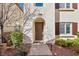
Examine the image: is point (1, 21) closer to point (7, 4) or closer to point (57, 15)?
point (7, 4)

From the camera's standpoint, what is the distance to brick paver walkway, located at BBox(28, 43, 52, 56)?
228 inches

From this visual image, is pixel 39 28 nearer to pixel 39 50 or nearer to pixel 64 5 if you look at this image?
pixel 39 50

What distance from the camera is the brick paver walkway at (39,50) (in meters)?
5.79

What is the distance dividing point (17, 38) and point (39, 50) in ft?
1.10

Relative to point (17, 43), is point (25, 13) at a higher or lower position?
higher

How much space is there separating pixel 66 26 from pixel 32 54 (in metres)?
0.60

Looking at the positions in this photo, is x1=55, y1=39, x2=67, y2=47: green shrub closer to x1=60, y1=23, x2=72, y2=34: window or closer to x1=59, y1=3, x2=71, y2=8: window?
x1=60, y1=23, x2=72, y2=34: window

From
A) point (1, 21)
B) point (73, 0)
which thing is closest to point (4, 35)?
point (1, 21)

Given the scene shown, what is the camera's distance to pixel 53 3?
5812 millimetres

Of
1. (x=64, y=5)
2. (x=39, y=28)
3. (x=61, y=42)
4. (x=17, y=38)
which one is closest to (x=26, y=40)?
(x=17, y=38)

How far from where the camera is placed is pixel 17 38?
579 cm

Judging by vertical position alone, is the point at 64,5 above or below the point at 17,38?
above

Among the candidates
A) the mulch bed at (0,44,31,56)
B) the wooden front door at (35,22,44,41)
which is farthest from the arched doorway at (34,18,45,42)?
the mulch bed at (0,44,31,56)

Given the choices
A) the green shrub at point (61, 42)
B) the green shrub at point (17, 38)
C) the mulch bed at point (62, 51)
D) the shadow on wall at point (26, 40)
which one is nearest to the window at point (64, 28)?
the green shrub at point (61, 42)
